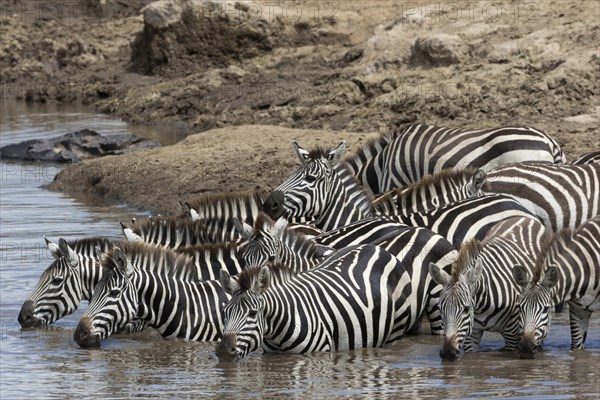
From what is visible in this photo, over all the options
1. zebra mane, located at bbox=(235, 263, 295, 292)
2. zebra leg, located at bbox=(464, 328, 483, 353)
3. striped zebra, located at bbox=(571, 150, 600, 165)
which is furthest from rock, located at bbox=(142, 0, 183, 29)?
zebra leg, located at bbox=(464, 328, 483, 353)

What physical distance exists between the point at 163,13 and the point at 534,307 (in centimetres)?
1938

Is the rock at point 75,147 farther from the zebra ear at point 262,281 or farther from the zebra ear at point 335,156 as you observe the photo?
the zebra ear at point 262,281

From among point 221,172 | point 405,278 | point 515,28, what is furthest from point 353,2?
point 405,278

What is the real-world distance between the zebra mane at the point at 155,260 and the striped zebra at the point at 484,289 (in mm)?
2235

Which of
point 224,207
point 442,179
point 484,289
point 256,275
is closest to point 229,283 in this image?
point 256,275

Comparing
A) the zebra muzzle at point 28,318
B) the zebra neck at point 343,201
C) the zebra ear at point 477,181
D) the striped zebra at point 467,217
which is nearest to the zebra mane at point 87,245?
the zebra muzzle at point 28,318

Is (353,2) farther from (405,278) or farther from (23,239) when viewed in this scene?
(405,278)

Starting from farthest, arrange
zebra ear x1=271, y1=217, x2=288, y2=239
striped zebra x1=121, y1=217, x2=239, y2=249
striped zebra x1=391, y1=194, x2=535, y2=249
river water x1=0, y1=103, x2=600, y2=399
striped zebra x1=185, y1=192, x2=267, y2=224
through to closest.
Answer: striped zebra x1=185, y1=192, x2=267, y2=224, striped zebra x1=121, y1=217, x2=239, y2=249, striped zebra x1=391, y1=194, x2=535, y2=249, zebra ear x1=271, y1=217, x2=288, y2=239, river water x1=0, y1=103, x2=600, y2=399

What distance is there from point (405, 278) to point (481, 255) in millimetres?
695

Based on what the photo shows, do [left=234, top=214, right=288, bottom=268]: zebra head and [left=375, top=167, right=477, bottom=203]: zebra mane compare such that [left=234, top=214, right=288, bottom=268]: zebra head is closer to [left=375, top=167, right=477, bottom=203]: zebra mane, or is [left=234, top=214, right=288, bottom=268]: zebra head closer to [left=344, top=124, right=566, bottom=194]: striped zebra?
[left=375, top=167, right=477, bottom=203]: zebra mane

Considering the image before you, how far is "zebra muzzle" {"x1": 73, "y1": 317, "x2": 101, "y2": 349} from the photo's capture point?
10.5m

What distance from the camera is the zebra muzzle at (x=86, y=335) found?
10531mm

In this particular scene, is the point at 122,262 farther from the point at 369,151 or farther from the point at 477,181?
the point at 369,151

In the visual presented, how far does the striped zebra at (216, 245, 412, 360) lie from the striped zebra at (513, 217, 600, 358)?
114 cm
